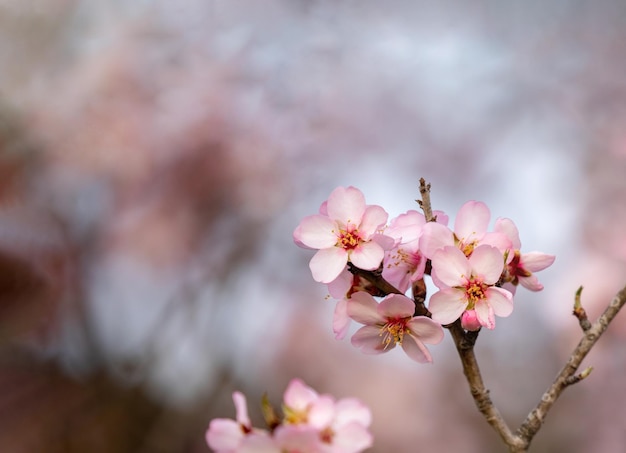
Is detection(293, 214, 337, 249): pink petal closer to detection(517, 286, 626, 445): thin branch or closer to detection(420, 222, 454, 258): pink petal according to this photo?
detection(420, 222, 454, 258): pink petal

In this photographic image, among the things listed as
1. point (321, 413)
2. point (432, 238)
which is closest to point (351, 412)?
point (321, 413)

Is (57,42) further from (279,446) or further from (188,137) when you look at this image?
(279,446)

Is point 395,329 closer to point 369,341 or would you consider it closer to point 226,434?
point 369,341

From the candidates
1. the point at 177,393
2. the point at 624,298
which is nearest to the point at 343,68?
the point at 177,393

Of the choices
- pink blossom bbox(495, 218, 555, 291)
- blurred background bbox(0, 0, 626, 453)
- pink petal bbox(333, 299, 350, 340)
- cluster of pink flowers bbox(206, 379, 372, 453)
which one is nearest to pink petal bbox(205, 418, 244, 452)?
cluster of pink flowers bbox(206, 379, 372, 453)

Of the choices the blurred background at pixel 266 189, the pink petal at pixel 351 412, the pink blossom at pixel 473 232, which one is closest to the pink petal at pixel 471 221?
the pink blossom at pixel 473 232

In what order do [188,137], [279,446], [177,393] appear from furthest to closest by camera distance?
[188,137]
[177,393]
[279,446]

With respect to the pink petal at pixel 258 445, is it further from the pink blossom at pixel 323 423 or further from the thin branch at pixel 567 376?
the thin branch at pixel 567 376
